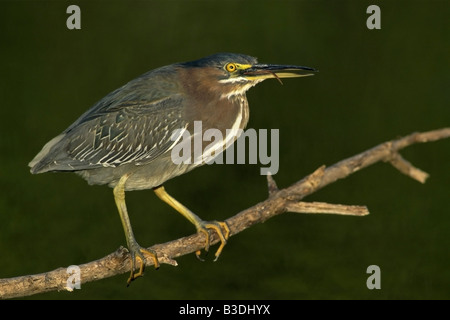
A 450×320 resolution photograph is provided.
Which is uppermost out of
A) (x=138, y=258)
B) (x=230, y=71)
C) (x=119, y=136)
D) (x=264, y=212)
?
(x=230, y=71)

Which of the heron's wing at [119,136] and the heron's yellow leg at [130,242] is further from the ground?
the heron's wing at [119,136]

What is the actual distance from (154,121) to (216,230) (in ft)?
2.19

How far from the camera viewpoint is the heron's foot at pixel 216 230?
132 inches

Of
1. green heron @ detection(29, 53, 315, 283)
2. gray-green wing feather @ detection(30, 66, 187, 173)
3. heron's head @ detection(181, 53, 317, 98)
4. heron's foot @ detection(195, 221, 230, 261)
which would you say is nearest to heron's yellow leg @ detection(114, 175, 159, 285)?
green heron @ detection(29, 53, 315, 283)

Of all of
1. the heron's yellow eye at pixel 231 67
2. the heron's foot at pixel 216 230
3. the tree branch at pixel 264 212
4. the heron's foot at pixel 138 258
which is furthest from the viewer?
the heron's foot at pixel 216 230

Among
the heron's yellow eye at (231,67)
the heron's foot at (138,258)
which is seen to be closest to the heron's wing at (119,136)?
the heron's yellow eye at (231,67)

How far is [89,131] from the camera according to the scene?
3.32m

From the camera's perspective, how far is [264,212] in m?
3.36

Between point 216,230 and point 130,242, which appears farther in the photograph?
point 216,230

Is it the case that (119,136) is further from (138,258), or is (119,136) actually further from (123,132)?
(138,258)

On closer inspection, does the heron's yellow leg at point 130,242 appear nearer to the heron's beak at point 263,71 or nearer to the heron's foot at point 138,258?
the heron's foot at point 138,258

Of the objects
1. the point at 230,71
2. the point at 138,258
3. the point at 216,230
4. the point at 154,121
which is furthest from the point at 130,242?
the point at 230,71

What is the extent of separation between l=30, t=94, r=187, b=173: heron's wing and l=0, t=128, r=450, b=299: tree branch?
497 millimetres

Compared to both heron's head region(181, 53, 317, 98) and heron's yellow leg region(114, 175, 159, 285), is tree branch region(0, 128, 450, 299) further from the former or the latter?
heron's head region(181, 53, 317, 98)
